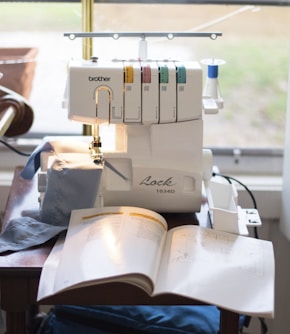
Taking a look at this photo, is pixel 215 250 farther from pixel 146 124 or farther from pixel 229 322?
pixel 146 124

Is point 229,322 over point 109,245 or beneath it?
beneath

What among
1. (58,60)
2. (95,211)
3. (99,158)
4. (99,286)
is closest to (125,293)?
(99,286)

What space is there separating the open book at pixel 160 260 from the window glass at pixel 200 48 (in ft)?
2.47

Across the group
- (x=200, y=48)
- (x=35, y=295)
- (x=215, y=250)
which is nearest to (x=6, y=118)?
(x=35, y=295)

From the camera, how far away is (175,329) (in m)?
1.53

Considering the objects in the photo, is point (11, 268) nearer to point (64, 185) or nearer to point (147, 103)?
point (64, 185)

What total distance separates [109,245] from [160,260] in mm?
97

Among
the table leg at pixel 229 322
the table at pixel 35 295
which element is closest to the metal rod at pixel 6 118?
the table at pixel 35 295

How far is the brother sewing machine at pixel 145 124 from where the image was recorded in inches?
56.4

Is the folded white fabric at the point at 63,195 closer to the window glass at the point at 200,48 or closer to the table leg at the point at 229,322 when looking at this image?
the table leg at the point at 229,322

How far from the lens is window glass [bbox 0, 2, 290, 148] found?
2.03m

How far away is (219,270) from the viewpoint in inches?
49.4

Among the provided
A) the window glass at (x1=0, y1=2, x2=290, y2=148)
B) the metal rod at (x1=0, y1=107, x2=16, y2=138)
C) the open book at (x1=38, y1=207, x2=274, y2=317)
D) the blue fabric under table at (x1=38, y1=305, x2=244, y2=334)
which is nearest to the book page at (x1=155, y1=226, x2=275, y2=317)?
the open book at (x1=38, y1=207, x2=274, y2=317)

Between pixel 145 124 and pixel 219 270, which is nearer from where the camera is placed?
pixel 219 270
